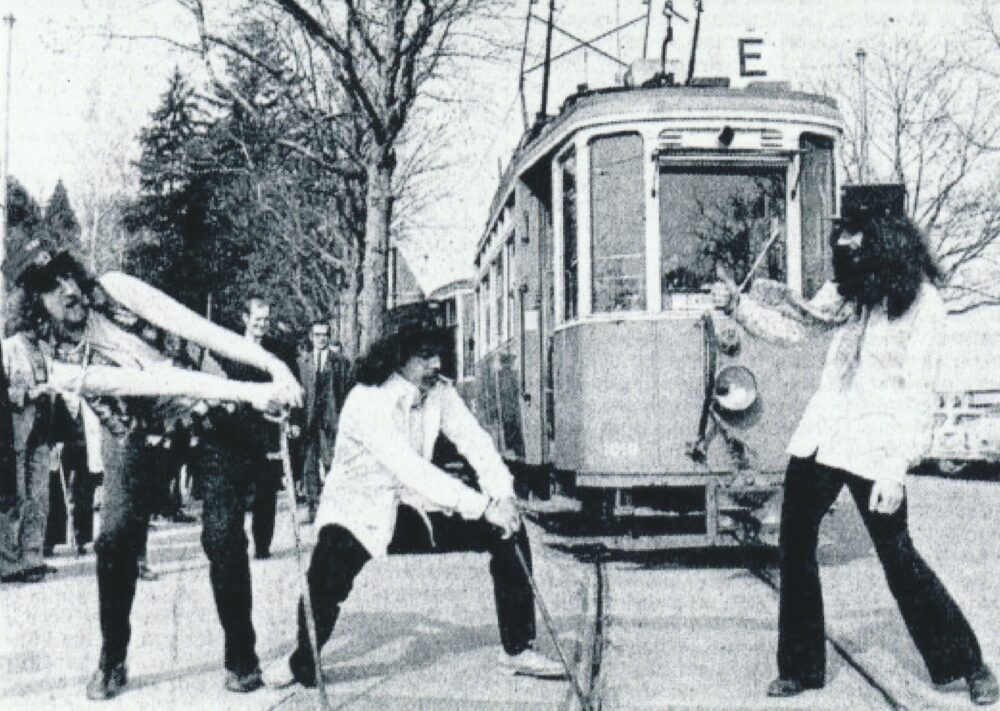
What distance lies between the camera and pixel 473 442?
18.3ft

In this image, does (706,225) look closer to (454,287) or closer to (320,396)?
(320,396)

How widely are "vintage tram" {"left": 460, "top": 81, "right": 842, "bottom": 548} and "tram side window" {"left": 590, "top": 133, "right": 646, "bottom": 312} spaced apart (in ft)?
0.03

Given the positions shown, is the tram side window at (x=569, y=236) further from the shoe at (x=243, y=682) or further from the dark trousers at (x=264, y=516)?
the shoe at (x=243, y=682)

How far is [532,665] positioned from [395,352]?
1.43 metres

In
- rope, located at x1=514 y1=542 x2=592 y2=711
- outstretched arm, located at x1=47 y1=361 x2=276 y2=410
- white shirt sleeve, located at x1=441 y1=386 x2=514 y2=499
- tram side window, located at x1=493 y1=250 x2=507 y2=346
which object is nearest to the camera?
outstretched arm, located at x1=47 y1=361 x2=276 y2=410

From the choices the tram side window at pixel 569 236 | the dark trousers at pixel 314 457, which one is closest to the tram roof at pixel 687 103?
the tram side window at pixel 569 236

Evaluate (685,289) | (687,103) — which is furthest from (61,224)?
(687,103)

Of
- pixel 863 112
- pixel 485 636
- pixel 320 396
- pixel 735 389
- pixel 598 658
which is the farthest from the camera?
pixel 863 112

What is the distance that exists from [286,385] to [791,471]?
2056 millimetres

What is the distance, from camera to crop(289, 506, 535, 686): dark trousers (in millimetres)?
5324

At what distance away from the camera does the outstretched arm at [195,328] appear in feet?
15.1

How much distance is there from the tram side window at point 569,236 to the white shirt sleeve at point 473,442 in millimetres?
4301

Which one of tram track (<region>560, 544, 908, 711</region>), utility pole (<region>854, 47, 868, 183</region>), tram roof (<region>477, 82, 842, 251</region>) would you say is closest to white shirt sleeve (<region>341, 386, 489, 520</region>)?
tram track (<region>560, 544, 908, 711</region>)

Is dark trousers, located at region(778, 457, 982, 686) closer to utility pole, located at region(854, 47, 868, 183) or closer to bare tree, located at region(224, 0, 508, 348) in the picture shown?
bare tree, located at region(224, 0, 508, 348)
